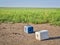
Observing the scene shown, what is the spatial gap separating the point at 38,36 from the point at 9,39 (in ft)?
5.52

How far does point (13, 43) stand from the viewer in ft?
30.9

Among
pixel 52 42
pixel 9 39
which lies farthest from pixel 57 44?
pixel 9 39

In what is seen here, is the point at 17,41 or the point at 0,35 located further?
the point at 0,35

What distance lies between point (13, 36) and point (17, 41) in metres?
1.17

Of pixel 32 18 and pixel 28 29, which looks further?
pixel 32 18

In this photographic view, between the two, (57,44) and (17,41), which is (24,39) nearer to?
(17,41)

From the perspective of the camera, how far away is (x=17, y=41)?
979 centimetres

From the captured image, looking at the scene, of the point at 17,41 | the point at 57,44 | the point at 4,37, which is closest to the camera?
the point at 57,44

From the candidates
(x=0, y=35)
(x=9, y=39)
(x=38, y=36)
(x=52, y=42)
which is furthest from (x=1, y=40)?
(x=52, y=42)

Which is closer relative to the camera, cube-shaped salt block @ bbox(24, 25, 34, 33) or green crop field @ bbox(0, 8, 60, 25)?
cube-shaped salt block @ bbox(24, 25, 34, 33)

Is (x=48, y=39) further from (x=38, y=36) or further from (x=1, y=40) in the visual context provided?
(x=1, y=40)

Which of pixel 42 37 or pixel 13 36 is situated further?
pixel 13 36

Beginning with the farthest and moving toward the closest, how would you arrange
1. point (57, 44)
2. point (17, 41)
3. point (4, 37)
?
point (4, 37) < point (17, 41) < point (57, 44)

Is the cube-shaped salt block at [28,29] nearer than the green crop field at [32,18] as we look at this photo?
Yes
